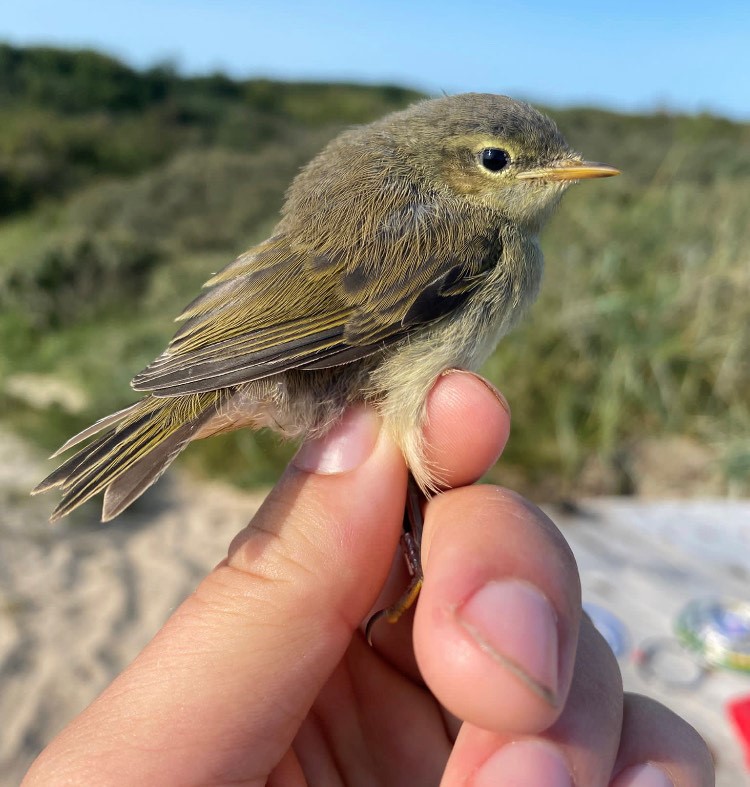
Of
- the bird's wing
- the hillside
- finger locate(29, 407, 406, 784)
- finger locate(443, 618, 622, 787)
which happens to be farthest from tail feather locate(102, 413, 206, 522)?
Result: finger locate(443, 618, 622, 787)

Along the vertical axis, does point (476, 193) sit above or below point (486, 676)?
above

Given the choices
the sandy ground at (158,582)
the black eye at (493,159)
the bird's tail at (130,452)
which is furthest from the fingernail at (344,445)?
the sandy ground at (158,582)

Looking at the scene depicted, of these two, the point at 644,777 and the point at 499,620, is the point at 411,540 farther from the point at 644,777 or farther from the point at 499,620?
the point at 644,777

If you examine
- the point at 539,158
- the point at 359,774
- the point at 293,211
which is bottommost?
the point at 359,774

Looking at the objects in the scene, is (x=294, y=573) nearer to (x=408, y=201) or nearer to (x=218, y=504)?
(x=408, y=201)

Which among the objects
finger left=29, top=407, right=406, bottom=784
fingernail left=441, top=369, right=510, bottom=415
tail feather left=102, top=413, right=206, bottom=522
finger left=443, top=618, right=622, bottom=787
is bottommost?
finger left=443, top=618, right=622, bottom=787

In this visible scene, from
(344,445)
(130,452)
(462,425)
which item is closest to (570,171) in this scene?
(462,425)

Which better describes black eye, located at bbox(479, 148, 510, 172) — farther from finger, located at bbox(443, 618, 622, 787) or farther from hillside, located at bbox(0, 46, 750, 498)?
finger, located at bbox(443, 618, 622, 787)

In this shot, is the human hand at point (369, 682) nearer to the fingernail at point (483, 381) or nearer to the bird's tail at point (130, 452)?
the fingernail at point (483, 381)

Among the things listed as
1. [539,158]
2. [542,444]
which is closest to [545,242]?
[542,444]
